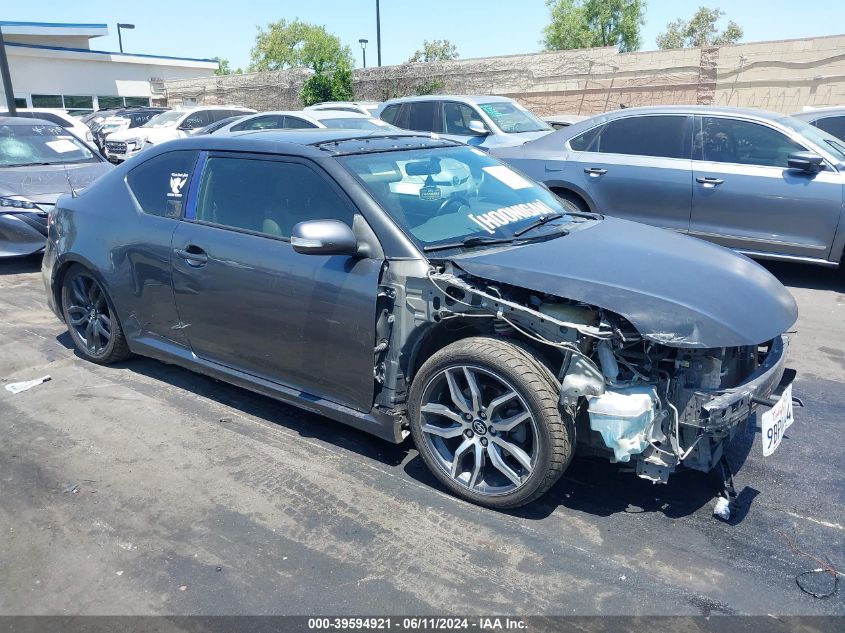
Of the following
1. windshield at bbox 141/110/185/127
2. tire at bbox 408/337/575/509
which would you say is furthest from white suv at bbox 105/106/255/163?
tire at bbox 408/337/575/509

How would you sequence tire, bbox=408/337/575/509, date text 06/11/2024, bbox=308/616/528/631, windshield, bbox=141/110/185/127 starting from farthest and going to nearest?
windshield, bbox=141/110/185/127 < tire, bbox=408/337/575/509 < date text 06/11/2024, bbox=308/616/528/631

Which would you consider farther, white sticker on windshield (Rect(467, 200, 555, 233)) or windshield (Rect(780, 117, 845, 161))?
windshield (Rect(780, 117, 845, 161))

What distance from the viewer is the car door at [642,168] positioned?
23.9 feet

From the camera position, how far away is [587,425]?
3148mm

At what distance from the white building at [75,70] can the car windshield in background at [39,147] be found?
30.3 metres

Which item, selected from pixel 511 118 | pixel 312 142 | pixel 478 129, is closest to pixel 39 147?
pixel 478 129

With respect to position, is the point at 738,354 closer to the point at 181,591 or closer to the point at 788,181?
the point at 181,591

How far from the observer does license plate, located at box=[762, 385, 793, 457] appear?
122 inches

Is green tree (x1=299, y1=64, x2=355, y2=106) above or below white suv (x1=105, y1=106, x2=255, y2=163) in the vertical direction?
above

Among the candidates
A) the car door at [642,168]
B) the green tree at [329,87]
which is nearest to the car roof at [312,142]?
the car door at [642,168]

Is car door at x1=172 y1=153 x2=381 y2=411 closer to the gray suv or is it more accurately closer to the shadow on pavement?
the gray suv

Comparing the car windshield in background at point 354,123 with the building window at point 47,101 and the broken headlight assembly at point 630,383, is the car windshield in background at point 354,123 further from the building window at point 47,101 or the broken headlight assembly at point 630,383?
the building window at point 47,101

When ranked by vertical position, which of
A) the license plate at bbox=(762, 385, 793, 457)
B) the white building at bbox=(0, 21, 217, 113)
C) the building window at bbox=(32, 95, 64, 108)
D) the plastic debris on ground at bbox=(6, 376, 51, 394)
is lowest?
the plastic debris on ground at bbox=(6, 376, 51, 394)

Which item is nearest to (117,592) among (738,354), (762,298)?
(738,354)
